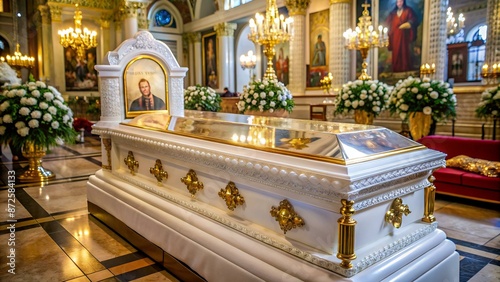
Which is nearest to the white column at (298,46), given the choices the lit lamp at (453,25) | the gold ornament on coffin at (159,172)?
the lit lamp at (453,25)

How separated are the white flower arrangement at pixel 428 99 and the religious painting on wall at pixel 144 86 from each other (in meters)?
3.62

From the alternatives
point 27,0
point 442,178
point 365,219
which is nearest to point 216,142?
point 365,219

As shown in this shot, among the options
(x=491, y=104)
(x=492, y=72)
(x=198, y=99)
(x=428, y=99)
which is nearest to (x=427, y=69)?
(x=492, y=72)

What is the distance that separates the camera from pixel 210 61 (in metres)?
18.4

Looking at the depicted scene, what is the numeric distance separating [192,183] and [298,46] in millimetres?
11368

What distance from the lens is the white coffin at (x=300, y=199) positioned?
1.62 m

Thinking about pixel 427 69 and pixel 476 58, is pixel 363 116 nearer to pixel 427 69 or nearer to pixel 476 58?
pixel 427 69

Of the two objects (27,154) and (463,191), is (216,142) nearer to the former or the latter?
(463,191)

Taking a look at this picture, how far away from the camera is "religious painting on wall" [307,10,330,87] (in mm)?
12359

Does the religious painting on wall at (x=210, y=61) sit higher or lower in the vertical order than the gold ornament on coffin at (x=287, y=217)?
higher

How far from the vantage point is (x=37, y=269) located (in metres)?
2.63

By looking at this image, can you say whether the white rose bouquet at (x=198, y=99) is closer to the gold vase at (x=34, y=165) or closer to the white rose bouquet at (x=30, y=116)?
the white rose bouquet at (x=30, y=116)

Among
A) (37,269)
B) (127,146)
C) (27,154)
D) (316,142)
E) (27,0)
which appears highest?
(27,0)

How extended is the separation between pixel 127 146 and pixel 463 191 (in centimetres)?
363
